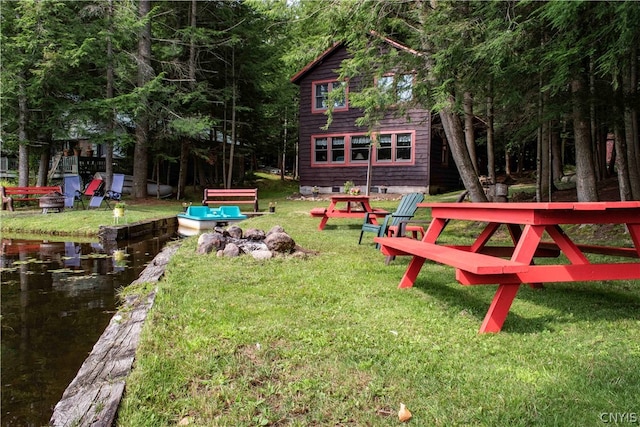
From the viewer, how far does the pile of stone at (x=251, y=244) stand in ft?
19.5

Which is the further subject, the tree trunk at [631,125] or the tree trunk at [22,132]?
the tree trunk at [22,132]

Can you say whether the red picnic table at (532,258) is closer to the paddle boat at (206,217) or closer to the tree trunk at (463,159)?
the tree trunk at (463,159)

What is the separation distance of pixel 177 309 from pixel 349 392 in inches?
72.3

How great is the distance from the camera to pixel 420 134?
1920 cm

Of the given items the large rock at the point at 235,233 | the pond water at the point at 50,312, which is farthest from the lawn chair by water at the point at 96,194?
the large rock at the point at 235,233

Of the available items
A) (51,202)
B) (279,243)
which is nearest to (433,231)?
(279,243)

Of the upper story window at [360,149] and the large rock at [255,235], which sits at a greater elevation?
the upper story window at [360,149]

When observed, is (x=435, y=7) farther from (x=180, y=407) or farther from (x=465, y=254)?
(x=180, y=407)

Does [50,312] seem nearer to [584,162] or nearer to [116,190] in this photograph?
[584,162]

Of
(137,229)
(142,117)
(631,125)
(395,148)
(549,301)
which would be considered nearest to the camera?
(549,301)

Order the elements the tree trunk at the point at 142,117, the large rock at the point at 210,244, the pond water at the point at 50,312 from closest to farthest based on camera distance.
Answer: the pond water at the point at 50,312
the large rock at the point at 210,244
the tree trunk at the point at 142,117

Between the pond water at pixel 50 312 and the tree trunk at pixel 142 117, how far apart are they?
33.9 feet

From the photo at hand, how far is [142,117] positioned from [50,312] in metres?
14.6

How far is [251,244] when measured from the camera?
638 cm
